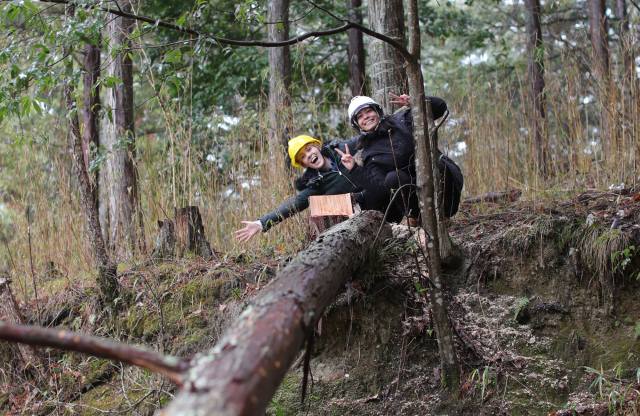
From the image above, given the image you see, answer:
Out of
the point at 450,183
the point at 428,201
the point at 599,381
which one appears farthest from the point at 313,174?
the point at 599,381

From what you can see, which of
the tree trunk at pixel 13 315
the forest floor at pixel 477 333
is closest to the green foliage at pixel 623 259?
the forest floor at pixel 477 333

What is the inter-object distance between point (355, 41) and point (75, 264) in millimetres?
4092

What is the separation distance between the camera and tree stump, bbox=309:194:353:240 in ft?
11.3

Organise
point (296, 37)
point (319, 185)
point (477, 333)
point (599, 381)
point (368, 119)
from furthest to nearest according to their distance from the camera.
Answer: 1. point (319, 185)
2. point (368, 119)
3. point (477, 333)
4. point (296, 37)
5. point (599, 381)

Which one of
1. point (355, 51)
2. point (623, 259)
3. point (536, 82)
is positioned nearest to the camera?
point (623, 259)

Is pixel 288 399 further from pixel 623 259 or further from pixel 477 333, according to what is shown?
pixel 623 259

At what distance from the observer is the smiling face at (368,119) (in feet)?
12.1

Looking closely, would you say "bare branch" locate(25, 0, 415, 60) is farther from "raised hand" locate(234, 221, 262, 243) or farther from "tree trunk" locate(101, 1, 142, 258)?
"tree trunk" locate(101, 1, 142, 258)

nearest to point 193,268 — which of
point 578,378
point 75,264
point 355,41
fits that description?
point 75,264

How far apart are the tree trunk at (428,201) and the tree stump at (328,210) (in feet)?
2.27

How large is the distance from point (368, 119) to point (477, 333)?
139cm

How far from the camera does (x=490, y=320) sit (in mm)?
3074

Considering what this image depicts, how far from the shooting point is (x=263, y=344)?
60.1 inches

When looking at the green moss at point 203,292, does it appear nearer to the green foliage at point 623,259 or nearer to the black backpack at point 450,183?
the black backpack at point 450,183
